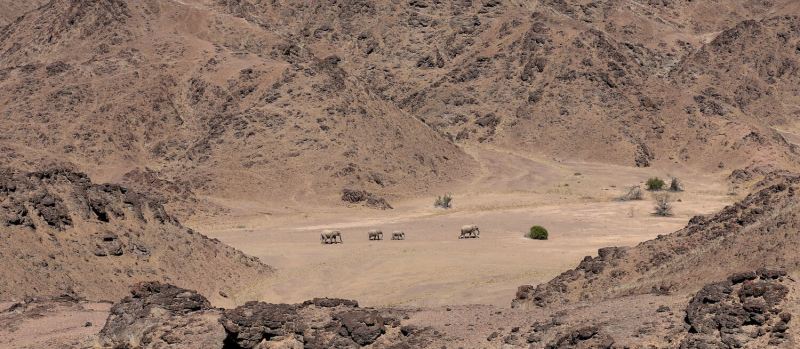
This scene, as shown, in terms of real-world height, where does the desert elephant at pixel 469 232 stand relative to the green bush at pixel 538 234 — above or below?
below

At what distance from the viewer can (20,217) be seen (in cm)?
2609

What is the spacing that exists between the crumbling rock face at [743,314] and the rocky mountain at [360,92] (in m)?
46.9

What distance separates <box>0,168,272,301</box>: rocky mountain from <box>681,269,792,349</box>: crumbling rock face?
16.2m

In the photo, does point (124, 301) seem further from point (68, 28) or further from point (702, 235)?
point (68, 28)

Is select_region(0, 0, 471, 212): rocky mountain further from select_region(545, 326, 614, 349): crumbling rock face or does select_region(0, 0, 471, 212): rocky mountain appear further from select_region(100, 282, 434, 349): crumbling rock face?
select_region(545, 326, 614, 349): crumbling rock face

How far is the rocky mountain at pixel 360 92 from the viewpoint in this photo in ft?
215

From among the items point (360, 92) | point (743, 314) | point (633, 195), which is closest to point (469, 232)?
point (633, 195)

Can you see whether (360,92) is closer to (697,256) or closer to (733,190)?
(733,190)

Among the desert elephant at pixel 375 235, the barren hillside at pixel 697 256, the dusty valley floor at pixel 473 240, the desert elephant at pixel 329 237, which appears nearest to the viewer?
the barren hillside at pixel 697 256

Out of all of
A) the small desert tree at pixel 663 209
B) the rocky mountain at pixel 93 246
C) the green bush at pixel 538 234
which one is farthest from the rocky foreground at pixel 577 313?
the small desert tree at pixel 663 209

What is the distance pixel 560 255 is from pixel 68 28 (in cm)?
5823

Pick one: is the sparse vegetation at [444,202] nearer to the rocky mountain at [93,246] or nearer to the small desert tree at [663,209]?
the small desert tree at [663,209]

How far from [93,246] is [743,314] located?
19.0m

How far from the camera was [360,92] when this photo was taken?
73250 millimetres
